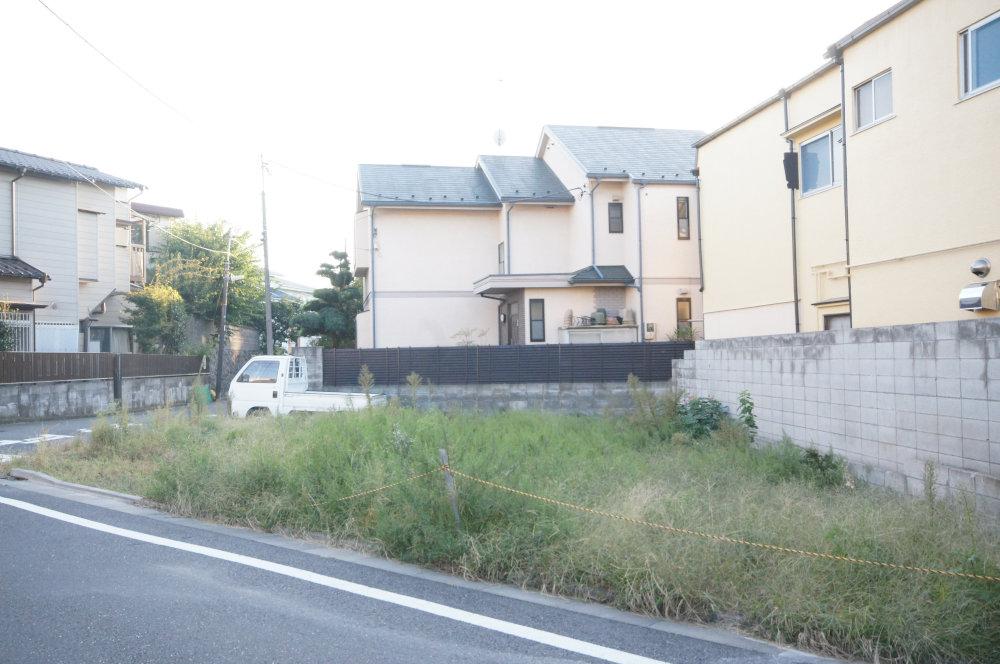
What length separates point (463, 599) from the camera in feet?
16.2

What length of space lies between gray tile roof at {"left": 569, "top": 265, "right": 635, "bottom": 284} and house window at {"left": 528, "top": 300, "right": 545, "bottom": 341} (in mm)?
1220

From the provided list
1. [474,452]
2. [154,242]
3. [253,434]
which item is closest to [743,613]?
[474,452]

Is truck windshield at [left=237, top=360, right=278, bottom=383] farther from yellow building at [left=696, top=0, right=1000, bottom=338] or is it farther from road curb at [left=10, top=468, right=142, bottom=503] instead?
yellow building at [left=696, top=0, right=1000, bottom=338]

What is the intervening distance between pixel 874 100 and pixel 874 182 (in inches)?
49.6

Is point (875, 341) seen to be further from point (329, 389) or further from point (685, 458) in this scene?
point (329, 389)

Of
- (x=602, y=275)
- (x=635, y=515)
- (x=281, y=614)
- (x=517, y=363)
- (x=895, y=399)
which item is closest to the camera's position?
(x=281, y=614)

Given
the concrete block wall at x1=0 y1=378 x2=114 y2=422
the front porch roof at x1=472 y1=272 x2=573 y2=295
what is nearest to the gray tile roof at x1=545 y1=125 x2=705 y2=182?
the front porch roof at x1=472 y1=272 x2=573 y2=295

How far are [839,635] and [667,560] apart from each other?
3.55ft

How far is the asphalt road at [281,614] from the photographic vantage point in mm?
4020

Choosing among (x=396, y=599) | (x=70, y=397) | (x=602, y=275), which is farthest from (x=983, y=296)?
(x=70, y=397)

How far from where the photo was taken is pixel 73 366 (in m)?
18.8

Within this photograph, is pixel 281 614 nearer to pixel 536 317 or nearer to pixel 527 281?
pixel 527 281

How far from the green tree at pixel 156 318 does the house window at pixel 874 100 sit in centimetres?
2299

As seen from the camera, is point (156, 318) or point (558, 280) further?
point (156, 318)
